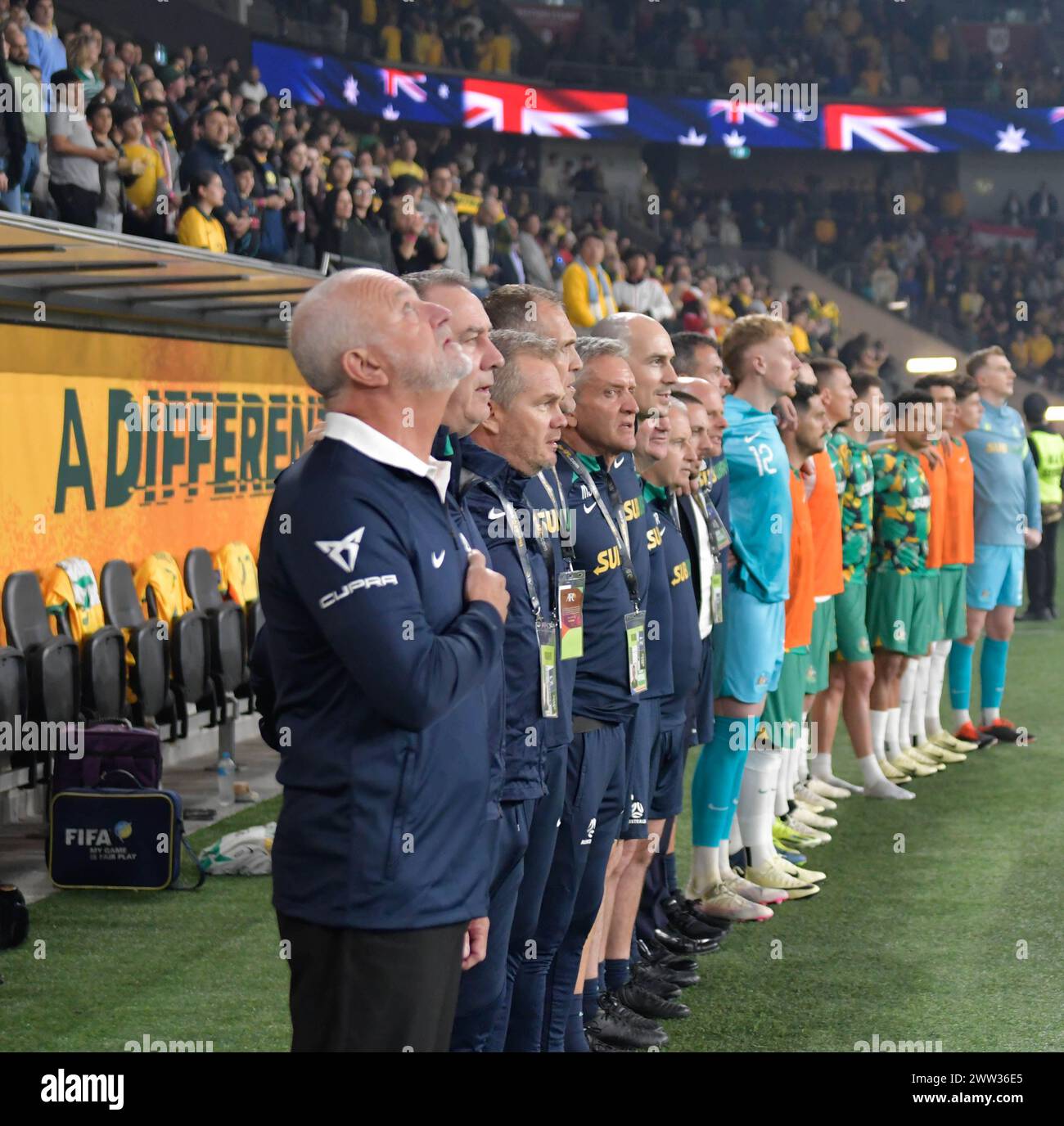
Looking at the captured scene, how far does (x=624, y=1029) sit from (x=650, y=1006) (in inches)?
10.4

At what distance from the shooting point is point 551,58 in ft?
92.4

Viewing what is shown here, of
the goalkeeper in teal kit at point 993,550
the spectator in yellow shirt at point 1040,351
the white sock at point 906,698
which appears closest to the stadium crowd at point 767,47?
the spectator in yellow shirt at point 1040,351

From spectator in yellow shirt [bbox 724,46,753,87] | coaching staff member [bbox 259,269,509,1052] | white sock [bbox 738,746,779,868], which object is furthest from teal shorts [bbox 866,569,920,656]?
spectator in yellow shirt [bbox 724,46,753,87]

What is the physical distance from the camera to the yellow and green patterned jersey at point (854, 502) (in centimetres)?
775

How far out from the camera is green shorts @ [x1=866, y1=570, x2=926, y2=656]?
8.21 meters

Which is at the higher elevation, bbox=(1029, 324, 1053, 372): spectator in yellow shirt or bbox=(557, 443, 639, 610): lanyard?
bbox=(1029, 324, 1053, 372): spectator in yellow shirt

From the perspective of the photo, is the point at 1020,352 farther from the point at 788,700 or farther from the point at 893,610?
the point at 788,700

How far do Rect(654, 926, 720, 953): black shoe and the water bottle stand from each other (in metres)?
2.79

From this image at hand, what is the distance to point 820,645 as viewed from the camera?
742 centimetres

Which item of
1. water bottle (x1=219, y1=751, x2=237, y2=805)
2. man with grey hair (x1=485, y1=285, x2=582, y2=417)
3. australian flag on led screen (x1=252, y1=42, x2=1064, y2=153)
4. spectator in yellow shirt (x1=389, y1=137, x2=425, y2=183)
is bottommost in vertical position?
water bottle (x1=219, y1=751, x2=237, y2=805)

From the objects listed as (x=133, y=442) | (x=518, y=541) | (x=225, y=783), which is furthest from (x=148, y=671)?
(x=518, y=541)

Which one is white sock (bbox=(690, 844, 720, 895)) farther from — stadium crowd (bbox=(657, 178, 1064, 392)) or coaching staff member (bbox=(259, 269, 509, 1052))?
stadium crowd (bbox=(657, 178, 1064, 392))

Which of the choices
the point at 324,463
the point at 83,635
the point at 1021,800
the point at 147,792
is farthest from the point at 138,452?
the point at 324,463

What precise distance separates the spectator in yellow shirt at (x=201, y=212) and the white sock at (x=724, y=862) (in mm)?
4893
